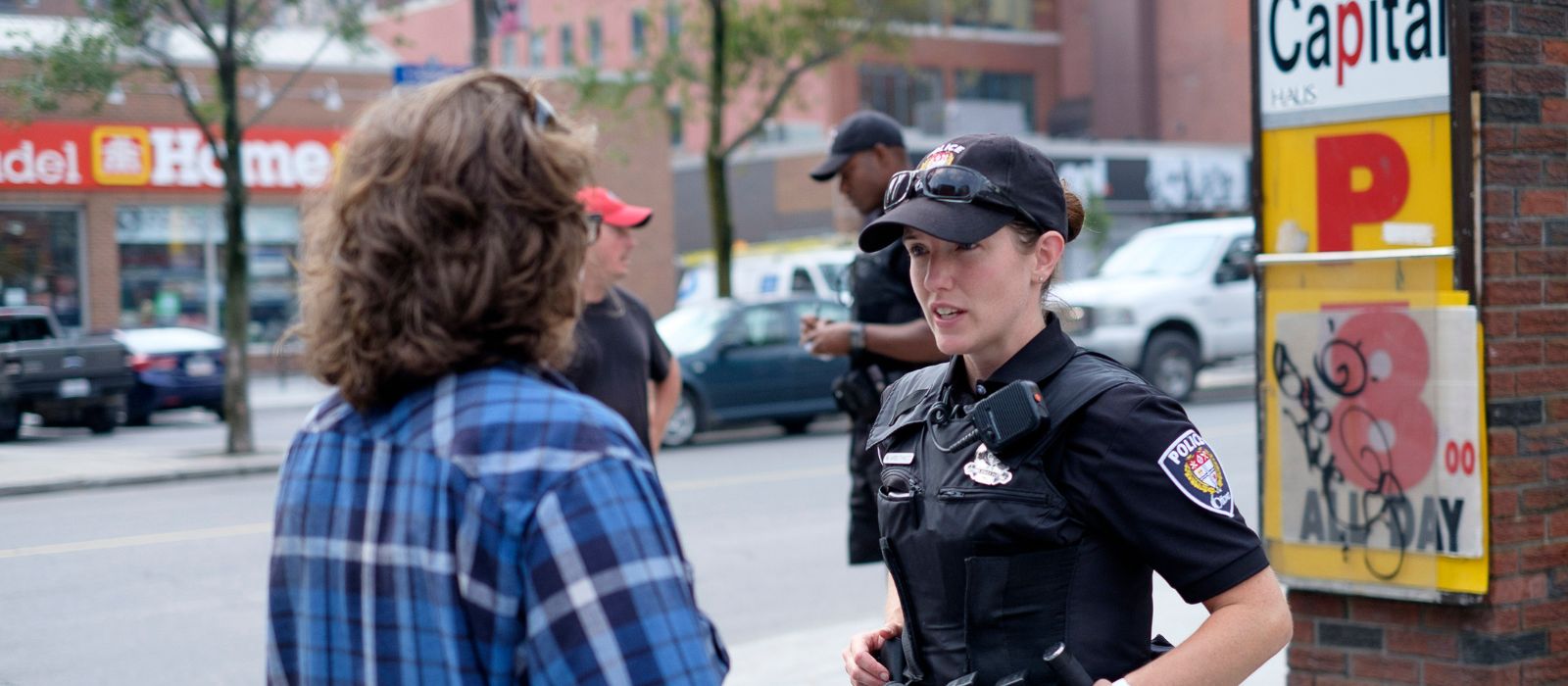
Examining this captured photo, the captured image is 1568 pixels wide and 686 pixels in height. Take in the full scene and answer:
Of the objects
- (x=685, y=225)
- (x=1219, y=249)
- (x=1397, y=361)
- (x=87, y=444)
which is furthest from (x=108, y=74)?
(x=685, y=225)

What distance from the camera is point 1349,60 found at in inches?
166

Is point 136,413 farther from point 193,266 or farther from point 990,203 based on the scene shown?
point 990,203

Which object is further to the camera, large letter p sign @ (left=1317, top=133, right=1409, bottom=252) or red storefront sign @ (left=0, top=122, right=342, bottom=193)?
red storefront sign @ (left=0, top=122, right=342, bottom=193)

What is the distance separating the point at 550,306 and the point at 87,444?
54.9ft

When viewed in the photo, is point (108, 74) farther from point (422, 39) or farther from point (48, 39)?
point (422, 39)

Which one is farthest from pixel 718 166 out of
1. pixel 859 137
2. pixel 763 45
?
pixel 859 137

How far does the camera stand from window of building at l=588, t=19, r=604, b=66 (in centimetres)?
4950

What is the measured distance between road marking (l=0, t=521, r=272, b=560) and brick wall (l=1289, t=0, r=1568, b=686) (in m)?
7.88

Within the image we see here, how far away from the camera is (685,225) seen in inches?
1608

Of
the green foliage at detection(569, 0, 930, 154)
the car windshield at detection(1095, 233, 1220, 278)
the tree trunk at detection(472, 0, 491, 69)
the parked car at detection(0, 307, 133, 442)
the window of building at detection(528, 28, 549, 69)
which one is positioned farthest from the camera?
the window of building at detection(528, 28, 549, 69)

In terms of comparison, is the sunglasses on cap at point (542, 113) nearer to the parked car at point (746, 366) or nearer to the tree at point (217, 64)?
the parked car at point (746, 366)

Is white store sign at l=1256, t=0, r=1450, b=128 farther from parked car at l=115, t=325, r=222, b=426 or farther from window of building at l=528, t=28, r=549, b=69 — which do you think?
window of building at l=528, t=28, r=549, b=69

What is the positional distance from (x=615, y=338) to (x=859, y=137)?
3.33 ft

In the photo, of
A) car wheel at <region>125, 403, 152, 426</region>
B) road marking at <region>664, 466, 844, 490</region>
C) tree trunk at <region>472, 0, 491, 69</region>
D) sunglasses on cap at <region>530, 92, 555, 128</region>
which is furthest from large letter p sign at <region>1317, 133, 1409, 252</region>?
car wheel at <region>125, 403, 152, 426</region>
